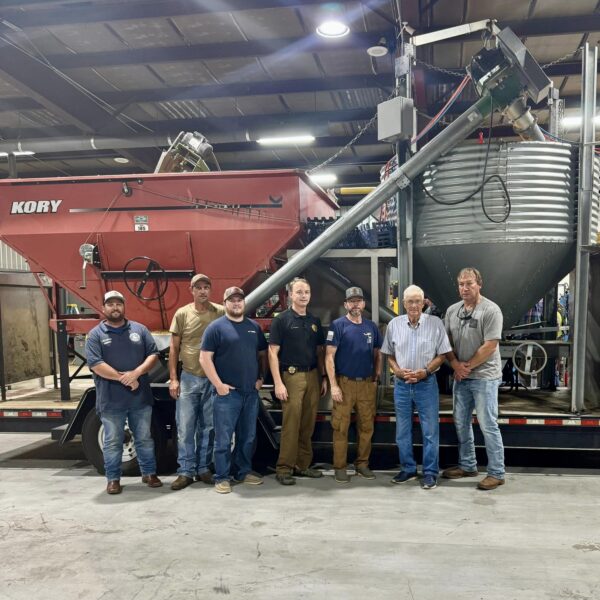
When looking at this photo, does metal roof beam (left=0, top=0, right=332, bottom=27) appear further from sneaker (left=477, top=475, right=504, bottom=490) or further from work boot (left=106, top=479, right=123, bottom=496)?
sneaker (left=477, top=475, right=504, bottom=490)

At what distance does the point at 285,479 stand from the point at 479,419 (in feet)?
5.88

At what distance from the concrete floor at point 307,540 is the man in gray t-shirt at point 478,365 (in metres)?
0.41

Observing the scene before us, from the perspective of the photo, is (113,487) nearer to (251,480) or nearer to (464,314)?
(251,480)

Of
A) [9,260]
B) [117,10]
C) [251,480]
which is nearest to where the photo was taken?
[251,480]

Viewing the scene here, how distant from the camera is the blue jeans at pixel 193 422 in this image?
186 inches

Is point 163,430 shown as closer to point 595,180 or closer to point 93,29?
point 595,180

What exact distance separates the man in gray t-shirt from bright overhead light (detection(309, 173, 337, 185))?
11257 millimetres

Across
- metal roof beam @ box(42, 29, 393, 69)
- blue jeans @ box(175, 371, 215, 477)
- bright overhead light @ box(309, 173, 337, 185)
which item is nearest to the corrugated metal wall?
metal roof beam @ box(42, 29, 393, 69)

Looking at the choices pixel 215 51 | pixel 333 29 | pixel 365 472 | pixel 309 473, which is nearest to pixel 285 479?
pixel 309 473

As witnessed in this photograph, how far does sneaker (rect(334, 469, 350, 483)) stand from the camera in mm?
4758

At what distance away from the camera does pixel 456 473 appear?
4812mm

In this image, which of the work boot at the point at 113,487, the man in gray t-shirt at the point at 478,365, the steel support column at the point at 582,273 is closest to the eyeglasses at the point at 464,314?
the man in gray t-shirt at the point at 478,365

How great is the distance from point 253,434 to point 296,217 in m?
2.11

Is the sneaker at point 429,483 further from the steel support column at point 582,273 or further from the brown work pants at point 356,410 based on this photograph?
the steel support column at point 582,273
